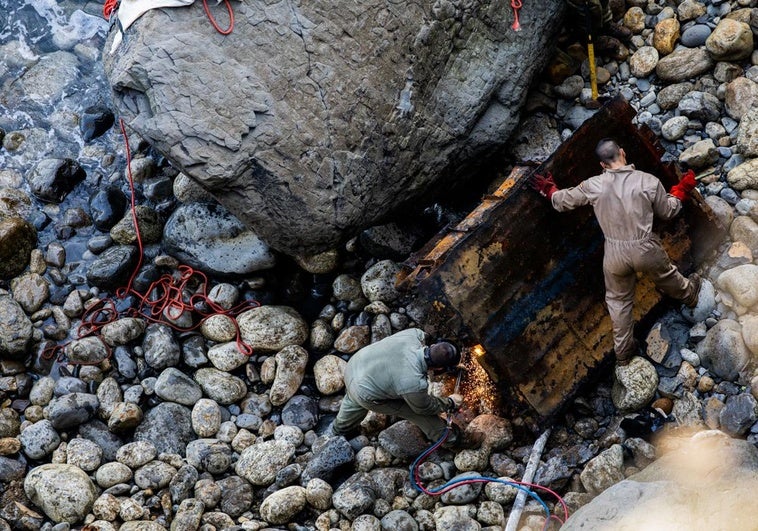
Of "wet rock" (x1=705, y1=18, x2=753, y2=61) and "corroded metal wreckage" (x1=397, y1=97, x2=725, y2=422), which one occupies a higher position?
"wet rock" (x1=705, y1=18, x2=753, y2=61)

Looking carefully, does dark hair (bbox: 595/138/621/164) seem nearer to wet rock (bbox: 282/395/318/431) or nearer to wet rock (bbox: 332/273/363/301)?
wet rock (bbox: 332/273/363/301)

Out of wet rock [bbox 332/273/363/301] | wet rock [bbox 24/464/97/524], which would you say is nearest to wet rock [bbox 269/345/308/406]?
wet rock [bbox 332/273/363/301]

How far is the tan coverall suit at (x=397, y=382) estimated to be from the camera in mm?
6211

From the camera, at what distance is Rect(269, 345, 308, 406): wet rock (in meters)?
7.40

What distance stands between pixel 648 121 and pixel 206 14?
13.6 feet

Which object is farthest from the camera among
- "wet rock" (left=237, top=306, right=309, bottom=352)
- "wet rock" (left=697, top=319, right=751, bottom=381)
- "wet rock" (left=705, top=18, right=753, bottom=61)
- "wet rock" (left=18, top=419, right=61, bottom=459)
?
"wet rock" (left=237, top=306, right=309, bottom=352)

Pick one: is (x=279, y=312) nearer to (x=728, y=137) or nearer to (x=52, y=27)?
(x=728, y=137)

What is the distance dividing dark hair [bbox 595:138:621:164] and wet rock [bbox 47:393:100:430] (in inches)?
190

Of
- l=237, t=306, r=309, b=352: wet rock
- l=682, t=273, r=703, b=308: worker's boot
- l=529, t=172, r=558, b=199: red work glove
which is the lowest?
l=237, t=306, r=309, b=352: wet rock

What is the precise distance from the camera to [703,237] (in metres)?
6.97

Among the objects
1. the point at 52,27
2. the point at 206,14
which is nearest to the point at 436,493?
the point at 206,14

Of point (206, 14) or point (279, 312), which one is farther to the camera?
point (279, 312)

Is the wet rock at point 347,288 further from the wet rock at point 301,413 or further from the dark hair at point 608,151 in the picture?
the dark hair at point 608,151

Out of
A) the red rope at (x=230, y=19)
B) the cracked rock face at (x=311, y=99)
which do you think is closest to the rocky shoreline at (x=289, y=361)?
the cracked rock face at (x=311, y=99)
